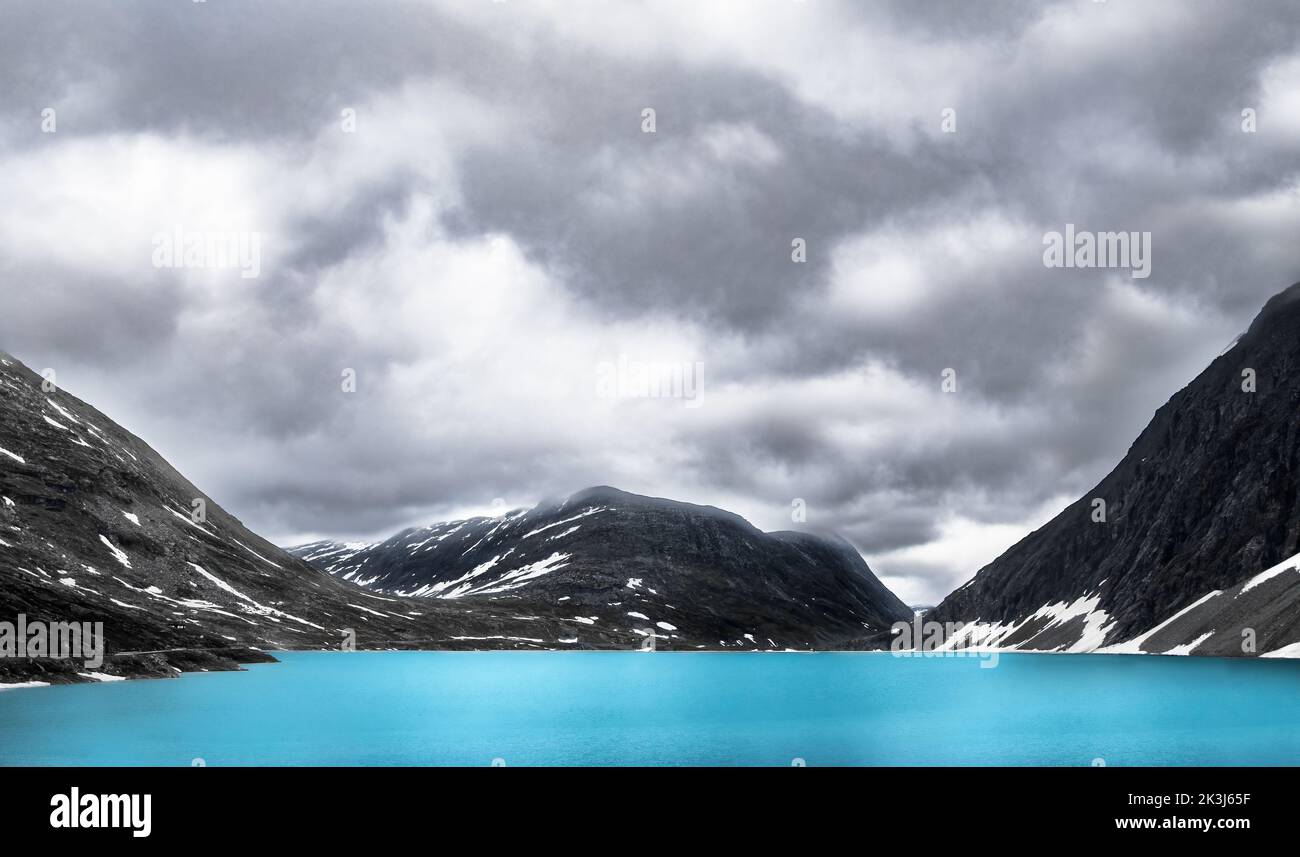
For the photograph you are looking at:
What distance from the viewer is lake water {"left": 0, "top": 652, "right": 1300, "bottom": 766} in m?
49.8

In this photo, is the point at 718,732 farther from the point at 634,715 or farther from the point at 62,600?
the point at 62,600

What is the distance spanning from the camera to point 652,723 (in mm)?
68875

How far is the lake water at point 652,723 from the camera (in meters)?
49.8

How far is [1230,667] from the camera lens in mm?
139625

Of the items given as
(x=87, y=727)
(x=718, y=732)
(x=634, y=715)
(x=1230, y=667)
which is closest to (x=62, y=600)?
(x=87, y=727)

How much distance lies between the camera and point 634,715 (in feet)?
249
